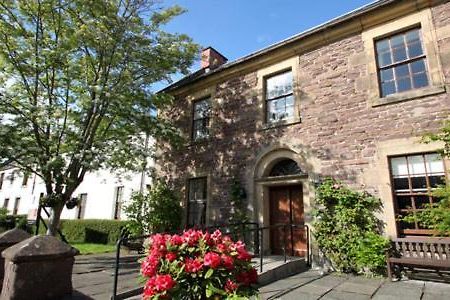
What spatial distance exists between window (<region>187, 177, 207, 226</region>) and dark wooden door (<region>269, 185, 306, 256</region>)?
110 inches

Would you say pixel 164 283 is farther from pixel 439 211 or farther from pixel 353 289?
pixel 439 211

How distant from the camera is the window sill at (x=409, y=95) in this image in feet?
23.1

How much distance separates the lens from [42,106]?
362 inches

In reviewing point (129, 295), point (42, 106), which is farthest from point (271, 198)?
point (42, 106)

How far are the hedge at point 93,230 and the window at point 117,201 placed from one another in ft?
2.85

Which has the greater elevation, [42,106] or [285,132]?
[42,106]

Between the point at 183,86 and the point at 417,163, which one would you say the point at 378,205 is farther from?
the point at 183,86

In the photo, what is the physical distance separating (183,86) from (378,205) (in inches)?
352

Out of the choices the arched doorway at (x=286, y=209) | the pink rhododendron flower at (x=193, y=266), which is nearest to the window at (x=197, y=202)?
the arched doorway at (x=286, y=209)

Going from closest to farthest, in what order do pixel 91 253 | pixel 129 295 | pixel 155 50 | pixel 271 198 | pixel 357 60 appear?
pixel 129 295 → pixel 357 60 → pixel 271 198 → pixel 155 50 → pixel 91 253

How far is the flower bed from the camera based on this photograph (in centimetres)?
307

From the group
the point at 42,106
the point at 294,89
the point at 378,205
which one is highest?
the point at 294,89

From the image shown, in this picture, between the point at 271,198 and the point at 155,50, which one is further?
the point at 155,50

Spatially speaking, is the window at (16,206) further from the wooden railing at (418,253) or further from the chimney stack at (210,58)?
the wooden railing at (418,253)
